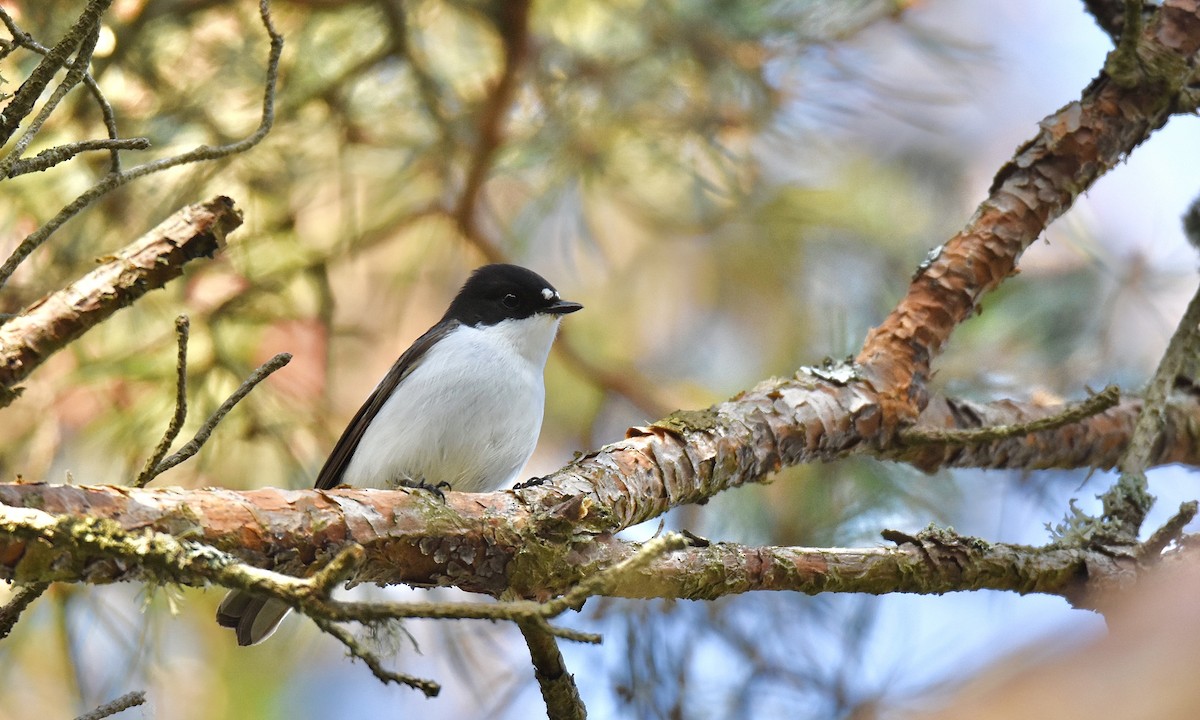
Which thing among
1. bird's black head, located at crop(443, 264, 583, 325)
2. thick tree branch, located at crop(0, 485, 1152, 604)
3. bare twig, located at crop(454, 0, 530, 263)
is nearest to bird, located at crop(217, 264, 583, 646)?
bird's black head, located at crop(443, 264, 583, 325)

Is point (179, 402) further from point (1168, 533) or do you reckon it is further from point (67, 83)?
point (1168, 533)

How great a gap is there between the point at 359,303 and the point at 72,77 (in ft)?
9.54

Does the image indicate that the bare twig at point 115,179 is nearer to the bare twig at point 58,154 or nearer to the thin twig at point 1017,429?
the bare twig at point 58,154

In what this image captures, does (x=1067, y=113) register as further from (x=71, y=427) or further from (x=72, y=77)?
(x=71, y=427)

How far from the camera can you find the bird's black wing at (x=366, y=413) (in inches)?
146

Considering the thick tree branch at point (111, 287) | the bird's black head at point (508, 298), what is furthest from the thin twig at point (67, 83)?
the bird's black head at point (508, 298)

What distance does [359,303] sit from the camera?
4.62m

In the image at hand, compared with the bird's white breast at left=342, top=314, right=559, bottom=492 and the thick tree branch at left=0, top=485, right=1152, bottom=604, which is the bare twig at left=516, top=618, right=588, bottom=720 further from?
the bird's white breast at left=342, top=314, right=559, bottom=492

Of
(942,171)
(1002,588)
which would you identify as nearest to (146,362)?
(1002,588)

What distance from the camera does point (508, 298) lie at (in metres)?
4.14

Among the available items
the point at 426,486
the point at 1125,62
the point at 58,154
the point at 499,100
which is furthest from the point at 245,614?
the point at 1125,62

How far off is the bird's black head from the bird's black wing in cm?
15

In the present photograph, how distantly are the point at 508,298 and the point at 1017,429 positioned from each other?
7.03ft

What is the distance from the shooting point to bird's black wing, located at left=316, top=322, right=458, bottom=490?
3709 mm
